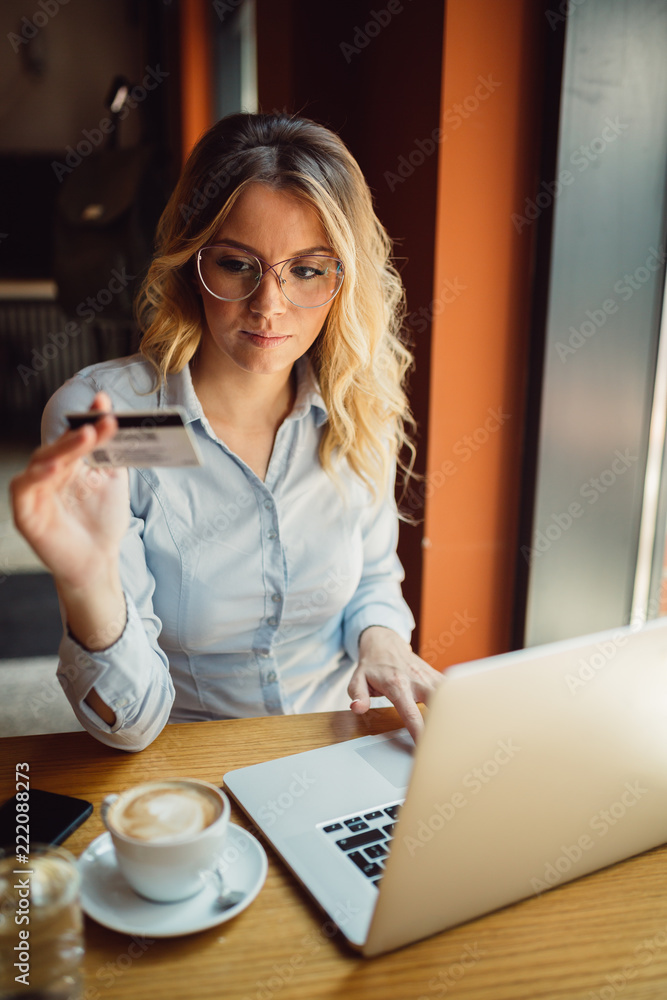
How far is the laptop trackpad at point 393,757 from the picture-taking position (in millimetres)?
924

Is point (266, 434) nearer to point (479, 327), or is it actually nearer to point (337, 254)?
point (337, 254)

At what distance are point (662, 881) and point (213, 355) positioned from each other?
1043 mm

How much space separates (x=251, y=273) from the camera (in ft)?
4.09

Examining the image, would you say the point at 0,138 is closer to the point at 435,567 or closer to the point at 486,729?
the point at 435,567

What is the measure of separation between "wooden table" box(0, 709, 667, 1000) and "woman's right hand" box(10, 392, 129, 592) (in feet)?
0.93

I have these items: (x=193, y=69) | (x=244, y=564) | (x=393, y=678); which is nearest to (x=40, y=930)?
(x=393, y=678)

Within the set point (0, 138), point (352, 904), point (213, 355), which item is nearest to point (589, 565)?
point (213, 355)

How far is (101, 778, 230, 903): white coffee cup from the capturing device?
651 mm

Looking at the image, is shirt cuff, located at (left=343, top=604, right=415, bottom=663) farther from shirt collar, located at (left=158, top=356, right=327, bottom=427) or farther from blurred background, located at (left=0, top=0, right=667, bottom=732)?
blurred background, located at (left=0, top=0, right=667, bottom=732)

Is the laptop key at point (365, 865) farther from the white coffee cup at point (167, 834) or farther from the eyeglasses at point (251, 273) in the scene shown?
the eyeglasses at point (251, 273)

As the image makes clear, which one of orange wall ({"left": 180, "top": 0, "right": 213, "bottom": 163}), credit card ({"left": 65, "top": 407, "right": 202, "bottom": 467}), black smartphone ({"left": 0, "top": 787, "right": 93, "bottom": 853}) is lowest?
black smartphone ({"left": 0, "top": 787, "right": 93, "bottom": 853})

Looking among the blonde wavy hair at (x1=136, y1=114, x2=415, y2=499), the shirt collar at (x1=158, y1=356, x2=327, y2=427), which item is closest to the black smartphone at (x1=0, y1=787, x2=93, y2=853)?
the shirt collar at (x1=158, y1=356, x2=327, y2=427)

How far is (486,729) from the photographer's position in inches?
23.3

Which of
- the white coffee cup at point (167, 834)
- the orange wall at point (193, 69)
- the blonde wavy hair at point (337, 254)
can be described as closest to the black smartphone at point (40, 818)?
the white coffee cup at point (167, 834)
